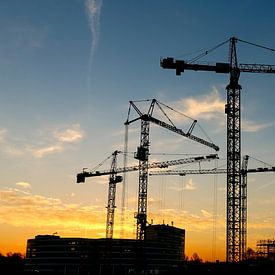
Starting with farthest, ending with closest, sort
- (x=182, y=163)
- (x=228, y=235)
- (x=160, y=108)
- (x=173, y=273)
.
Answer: (x=182, y=163) < (x=160, y=108) < (x=173, y=273) < (x=228, y=235)

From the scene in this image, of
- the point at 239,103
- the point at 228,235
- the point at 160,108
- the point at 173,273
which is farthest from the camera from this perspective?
the point at 160,108

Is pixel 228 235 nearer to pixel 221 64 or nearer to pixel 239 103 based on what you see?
pixel 239 103

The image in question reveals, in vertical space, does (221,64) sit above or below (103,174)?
above

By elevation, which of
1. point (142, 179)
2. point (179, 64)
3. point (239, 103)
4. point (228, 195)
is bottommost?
point (228, 195)

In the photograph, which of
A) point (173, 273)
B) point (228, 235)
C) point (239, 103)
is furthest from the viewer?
point (173, 273)

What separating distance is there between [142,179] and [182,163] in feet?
99.6

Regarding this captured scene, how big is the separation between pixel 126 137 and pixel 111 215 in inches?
1192

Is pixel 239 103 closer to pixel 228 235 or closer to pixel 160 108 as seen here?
pixel 228 235

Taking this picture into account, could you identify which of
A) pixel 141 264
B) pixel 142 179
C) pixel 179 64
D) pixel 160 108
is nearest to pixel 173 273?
pixel 141 264

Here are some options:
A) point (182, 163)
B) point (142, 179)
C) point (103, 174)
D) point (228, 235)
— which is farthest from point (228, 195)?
point (103, 174)

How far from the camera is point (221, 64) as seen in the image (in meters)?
104

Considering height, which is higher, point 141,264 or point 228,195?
point 228,195

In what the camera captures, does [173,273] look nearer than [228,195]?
No

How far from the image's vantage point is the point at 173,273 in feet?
407
